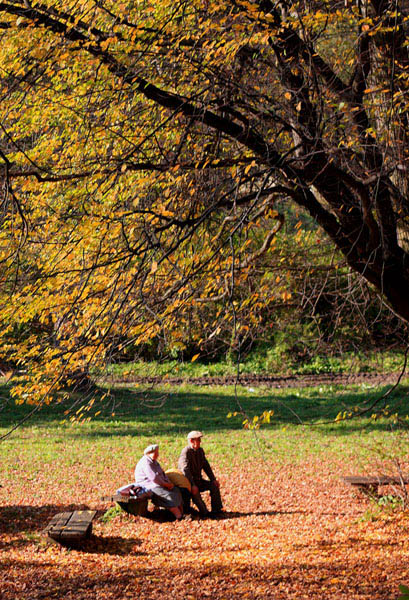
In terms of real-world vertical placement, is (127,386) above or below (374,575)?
below

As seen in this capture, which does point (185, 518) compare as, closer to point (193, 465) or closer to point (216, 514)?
point (216, 514)

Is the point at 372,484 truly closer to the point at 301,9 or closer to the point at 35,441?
the point at 301,9

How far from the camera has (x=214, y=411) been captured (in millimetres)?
18094

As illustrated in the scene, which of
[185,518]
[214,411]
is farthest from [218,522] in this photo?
[214,411]

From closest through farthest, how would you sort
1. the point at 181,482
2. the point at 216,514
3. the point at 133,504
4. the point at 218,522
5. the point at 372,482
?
the point at 133,504
the point at 218,522
the point at 181,482
the point at 216,514
the point at 372,482

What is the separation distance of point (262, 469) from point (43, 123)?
779 cm

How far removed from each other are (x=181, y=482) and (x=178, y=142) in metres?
4.68

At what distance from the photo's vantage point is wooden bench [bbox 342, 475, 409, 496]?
9063 mm

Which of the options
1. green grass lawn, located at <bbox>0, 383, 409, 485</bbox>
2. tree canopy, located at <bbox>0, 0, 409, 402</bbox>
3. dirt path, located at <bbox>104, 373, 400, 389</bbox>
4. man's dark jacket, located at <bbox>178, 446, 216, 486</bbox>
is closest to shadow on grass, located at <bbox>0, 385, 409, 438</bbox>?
green grass lawn, located at <bbox>0, 383, 409, 485</bbox>

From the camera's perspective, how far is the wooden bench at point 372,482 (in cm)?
906

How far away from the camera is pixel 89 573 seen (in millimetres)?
6336

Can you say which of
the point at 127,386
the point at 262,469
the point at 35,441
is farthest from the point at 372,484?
the point at 127,386

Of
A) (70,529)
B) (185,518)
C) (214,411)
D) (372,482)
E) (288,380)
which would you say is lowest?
(288,380)

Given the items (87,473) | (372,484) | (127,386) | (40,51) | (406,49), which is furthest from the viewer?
(127,386)
